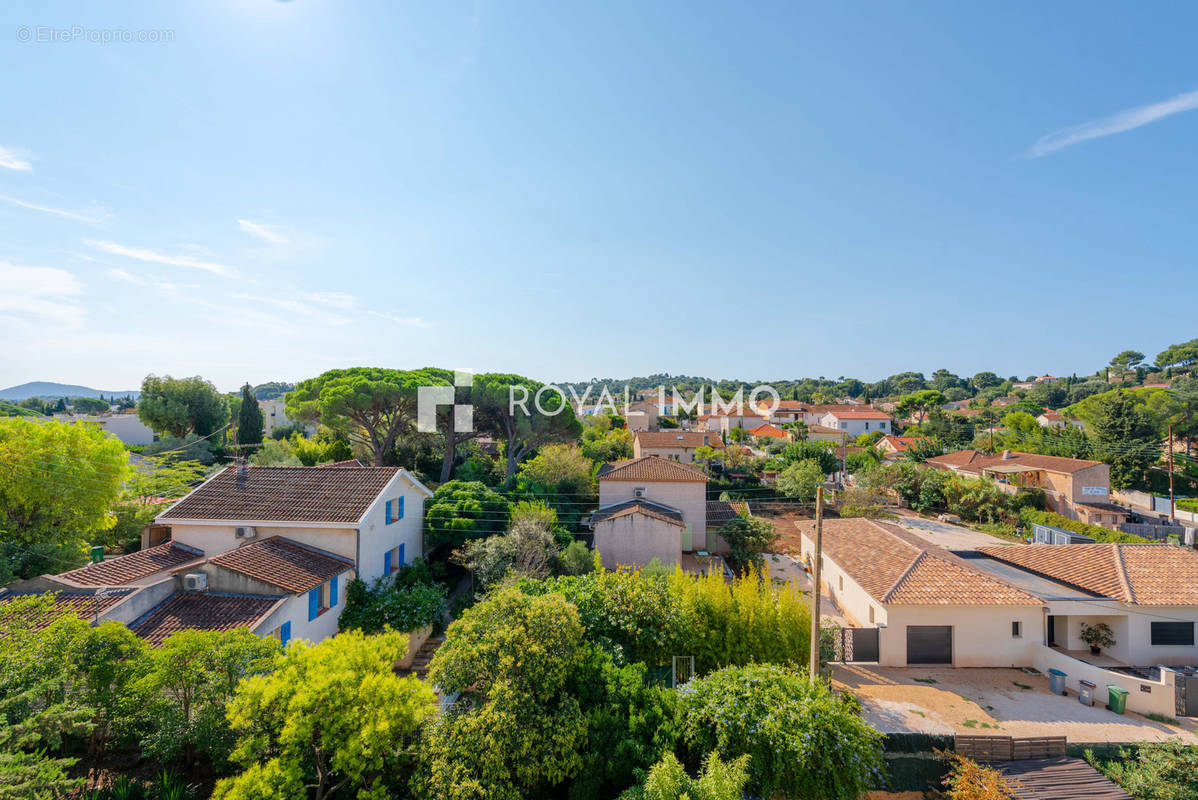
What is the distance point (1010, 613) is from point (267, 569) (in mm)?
22150

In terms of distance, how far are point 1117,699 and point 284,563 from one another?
23.3 m

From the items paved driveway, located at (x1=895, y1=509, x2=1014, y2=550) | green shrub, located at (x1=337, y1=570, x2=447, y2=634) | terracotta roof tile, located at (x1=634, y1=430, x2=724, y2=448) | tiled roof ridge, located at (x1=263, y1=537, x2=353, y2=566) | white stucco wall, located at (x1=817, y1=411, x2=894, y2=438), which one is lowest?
paved driveway, located at (x1=895, y1=509, x2=1014, y2=550)

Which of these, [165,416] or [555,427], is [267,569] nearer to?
[555,427]

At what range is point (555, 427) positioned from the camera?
1368 inches

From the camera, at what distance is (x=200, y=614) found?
41.1 ft

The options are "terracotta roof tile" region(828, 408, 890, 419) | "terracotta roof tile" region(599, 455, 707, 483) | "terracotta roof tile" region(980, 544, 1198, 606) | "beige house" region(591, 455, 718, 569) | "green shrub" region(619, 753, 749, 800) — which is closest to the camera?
"green shrub" region(619, 753, 749, 800)

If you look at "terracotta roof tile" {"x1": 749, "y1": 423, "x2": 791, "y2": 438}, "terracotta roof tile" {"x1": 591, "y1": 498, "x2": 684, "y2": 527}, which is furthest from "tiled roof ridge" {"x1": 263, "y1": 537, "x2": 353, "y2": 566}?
"terracotta roof tile" {"x1": 749, "y1": 423, "x2": 791, "y2": 438}

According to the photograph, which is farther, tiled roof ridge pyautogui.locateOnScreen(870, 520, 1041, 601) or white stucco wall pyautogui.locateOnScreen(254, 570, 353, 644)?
tiled roof ridge pyautogui.locateOnScreen(870, 520, 1041, 601)

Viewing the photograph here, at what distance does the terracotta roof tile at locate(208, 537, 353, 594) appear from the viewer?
13.5 m

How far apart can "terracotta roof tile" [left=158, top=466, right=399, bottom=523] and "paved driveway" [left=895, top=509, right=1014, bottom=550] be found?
28770mm

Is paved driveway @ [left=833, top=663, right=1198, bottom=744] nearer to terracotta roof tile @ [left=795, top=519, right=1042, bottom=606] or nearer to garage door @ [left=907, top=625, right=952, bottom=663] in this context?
garage door @ [left=907, top=625, right=952, bottom=663]

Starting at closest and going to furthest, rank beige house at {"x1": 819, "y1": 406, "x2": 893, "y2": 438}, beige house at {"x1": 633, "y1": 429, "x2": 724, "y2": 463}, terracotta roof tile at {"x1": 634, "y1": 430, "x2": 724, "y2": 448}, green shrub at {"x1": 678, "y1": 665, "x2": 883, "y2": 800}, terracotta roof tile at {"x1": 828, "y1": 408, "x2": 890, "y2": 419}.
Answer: green shrub at {"x1": 678, "y1": 665, "x2": 883, "y2": 800} → beige house at {"x1": 633, "y1": 429, "x2": 724, "y2": 463} → terracotta roof tile at {"x1": 634, "y1": 430, "x2": 724, "y2": 448} → beige house at {"x1": 819, "y1": 406, "x2": 893, "y2": 438} → terracotta roof tile at {"x1": 828, "y1": 408, "x2": 890, "y2": 419}

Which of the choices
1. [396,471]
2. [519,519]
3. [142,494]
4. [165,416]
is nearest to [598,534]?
[519,519]

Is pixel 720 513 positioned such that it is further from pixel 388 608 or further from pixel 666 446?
pixel 388 608
